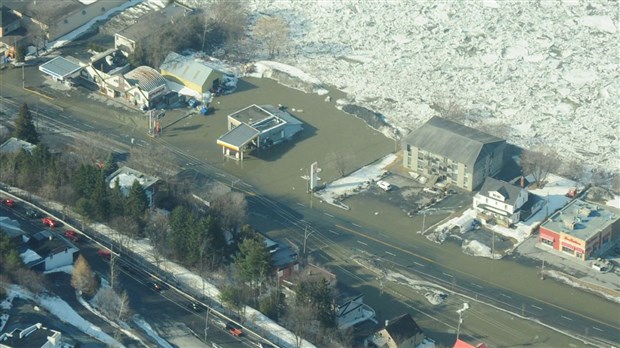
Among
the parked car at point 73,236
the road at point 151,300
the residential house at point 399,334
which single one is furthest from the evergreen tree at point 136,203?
the residential house at point 399,334

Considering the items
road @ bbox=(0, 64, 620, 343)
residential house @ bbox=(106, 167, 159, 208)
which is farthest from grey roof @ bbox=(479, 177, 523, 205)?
residential house @ bbox=(106, 167, 159, 208)

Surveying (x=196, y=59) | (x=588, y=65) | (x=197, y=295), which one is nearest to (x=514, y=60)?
(x=588, y=65)

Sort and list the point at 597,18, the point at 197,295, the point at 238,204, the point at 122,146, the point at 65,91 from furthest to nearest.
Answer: the point at 597,18, the point at 65,91, the point at 122,146, the point at 238,204, the point at 197,295

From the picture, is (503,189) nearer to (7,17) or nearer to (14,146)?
(14,146)

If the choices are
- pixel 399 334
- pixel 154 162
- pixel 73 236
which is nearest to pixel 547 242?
pixel 399 334

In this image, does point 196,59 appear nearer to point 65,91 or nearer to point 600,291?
point 65,91

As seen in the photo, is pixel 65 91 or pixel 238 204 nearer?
pixel 238 204

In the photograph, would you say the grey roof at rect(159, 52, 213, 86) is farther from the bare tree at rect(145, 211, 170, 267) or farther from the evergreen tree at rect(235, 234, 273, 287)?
the evergreen tree at rect(235, 234, 273, 287)
